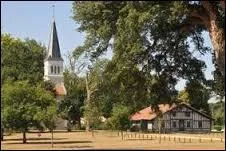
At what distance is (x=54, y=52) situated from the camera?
150375 millimetres

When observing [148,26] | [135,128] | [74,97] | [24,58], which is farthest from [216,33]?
[74,97]

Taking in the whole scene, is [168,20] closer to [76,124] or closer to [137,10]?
[137,10]

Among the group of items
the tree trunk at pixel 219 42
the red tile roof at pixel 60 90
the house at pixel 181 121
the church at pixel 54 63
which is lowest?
the house at pixel 181 121

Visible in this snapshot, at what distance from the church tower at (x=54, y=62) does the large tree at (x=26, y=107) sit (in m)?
81.6

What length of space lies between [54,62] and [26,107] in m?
102

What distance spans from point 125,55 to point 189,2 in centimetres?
434

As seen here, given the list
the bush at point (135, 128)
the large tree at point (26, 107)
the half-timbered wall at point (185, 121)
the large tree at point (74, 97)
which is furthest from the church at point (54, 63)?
the large tree at point (26, 107)

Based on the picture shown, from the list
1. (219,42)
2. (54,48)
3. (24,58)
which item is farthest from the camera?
(54,48)

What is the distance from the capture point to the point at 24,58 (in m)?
81.0

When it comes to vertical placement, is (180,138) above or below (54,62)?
below

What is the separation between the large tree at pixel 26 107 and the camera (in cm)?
5162

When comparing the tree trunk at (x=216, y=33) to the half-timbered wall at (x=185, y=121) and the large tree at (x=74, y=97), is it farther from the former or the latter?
the large tree at (x=74, y=97)

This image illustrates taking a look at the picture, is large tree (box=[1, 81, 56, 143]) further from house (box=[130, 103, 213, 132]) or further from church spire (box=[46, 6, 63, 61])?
church spire (box=[46, 6, 63, 61])

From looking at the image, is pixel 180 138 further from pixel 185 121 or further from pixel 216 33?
pixel 216 33
